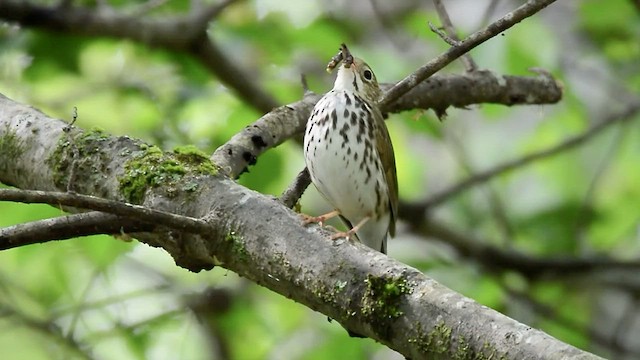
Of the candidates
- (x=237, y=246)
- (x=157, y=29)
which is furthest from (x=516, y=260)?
(x=237, y=246)

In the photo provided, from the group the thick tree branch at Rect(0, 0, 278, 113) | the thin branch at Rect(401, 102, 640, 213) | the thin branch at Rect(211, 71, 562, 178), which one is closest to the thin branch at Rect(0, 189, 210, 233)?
the thin branch at Rect(211, 71, 562, 178)

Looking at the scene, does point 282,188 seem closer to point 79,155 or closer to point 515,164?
point 515,164

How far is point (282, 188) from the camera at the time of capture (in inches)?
208

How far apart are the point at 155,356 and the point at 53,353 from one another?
2.10 ft

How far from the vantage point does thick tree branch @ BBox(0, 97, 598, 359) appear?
199 cm

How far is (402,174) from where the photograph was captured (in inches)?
228

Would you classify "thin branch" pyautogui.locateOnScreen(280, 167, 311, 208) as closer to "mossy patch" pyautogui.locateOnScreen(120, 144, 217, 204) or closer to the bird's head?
"mossy patch" pyautogui.locateOnScreen(120, 144, 217, 204)

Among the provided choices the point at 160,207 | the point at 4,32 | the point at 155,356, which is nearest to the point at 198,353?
the point at 155,356

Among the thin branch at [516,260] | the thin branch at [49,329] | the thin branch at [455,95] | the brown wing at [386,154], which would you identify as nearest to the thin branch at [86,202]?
the thin branch at [455,95]

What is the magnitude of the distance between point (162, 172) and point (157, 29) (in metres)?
1.93

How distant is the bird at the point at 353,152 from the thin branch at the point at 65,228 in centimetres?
129

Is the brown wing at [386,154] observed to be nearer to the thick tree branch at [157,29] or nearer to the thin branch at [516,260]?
the thick tree branch at [157,29]

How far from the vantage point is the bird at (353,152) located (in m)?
3.75

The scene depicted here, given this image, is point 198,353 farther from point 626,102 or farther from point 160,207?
point 160,207
